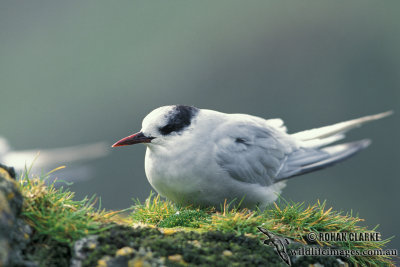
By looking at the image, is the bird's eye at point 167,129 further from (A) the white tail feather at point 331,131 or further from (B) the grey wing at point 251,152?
(A) the white tail feather at point 331,131

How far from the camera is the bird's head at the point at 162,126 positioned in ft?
8.79

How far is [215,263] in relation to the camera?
166 centimetres

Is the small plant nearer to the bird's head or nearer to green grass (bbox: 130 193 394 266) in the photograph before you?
green grass (bbox: 130 193 394 266)

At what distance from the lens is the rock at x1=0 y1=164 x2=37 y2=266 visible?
141cm

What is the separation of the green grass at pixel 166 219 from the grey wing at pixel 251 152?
0.28 m

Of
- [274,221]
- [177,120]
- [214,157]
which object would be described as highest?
[177,120]

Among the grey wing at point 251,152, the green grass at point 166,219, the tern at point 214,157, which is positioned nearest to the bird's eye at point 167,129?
the tern at point 214,157

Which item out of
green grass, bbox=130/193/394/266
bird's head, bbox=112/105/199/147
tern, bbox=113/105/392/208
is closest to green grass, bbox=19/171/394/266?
green grass, bbox=130/193/394/266

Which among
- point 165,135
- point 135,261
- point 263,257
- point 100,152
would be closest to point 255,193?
point 165,135

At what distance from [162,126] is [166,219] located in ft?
2.08

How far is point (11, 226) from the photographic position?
1.49 meters

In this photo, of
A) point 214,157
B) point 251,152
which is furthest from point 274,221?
point 251,152

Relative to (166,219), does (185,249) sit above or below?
above

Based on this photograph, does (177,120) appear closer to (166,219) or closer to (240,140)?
(240,140)
